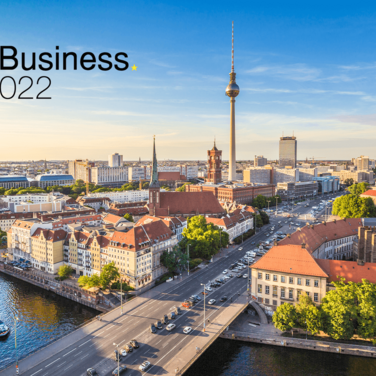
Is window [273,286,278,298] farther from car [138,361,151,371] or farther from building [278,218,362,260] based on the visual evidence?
car [138,361,151,371]

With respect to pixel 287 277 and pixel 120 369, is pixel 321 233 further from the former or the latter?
pixel 120 369

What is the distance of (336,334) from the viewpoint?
53.5 meters

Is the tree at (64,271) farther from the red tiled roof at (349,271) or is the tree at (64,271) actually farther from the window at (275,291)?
the red tiled roof at (349,271)

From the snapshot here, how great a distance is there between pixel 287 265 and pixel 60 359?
40916 mm

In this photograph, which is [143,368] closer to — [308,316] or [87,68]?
[308,316]

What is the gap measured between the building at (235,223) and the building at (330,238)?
32.1 metres

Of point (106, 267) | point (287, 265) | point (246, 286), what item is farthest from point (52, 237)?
point (287, 265)

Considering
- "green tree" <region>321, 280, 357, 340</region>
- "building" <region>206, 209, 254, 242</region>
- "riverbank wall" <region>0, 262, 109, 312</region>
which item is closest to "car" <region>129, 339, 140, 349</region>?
"riverbank wall" <region>0, 262, 109, 312</region>

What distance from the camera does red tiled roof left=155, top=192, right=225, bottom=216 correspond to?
134 meters

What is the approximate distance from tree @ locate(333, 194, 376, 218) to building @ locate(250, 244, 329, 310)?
7612 cm

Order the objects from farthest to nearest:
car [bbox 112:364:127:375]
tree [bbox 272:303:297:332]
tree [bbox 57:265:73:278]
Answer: tree [bbox 57:265:73:278] < tree [bbox 272:303:297:332] < car [bbox 112:364:127:375]

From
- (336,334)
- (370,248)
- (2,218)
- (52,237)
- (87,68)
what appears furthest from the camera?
(2,218)

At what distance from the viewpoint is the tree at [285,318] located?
5575cm

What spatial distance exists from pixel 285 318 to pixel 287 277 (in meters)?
8.15
